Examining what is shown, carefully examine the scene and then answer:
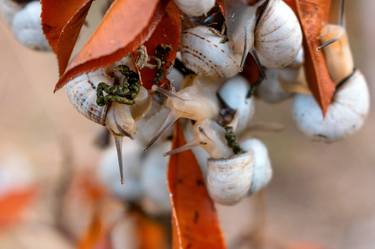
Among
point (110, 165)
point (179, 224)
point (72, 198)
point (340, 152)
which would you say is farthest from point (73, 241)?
point (340, 152)

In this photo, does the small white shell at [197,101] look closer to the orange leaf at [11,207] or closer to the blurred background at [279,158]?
the orange leaf at [11,207]

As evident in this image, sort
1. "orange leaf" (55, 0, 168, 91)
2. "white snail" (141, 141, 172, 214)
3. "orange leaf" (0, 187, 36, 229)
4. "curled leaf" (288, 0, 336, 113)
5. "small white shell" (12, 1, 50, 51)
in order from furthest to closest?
1. "orange leaf" (0, 187, 36, 229)
2. "white snail" (141, 141, 172, 214)
3. "small white shell" (12, 1, 50, 51)
4. "curled leaf" (288, 0, 336, 113)
5. "orange leaf" (55, 0, 168, 91)

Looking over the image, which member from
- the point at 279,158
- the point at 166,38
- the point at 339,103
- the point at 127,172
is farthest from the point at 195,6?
the point at 279,158

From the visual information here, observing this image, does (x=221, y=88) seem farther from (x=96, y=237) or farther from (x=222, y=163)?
(x=96, y=237)

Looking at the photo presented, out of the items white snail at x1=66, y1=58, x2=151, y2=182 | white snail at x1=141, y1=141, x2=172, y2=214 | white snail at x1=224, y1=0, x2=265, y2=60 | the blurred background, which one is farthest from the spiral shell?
the blurred background

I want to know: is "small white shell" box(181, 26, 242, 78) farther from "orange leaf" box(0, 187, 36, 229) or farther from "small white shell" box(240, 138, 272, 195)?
"orange leaf" box(0, 187, 36, 229)

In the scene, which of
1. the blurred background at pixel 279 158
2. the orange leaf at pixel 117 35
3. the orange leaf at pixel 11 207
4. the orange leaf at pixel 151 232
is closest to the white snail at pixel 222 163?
the orange leaf at pixel 117 35

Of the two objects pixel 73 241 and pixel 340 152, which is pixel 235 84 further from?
pixel 340 152
